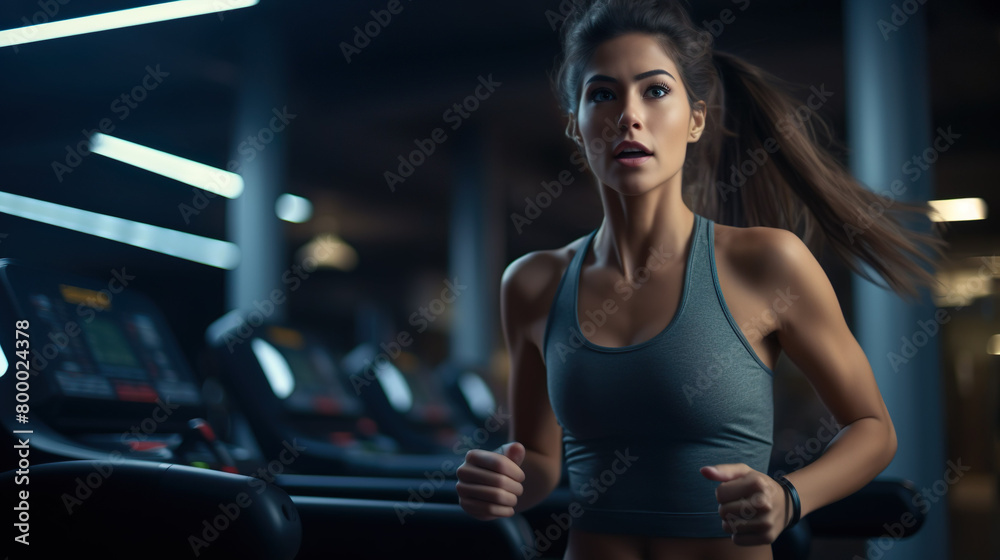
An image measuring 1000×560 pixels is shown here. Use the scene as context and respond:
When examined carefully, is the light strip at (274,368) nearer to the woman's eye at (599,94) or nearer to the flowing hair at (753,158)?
the flowing hair at (753,158)

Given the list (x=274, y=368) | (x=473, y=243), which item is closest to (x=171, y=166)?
(x=473, y=243)

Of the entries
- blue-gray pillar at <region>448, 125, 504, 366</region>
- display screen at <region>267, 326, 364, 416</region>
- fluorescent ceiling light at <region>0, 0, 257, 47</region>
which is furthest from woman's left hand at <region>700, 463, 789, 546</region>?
blue-gray pillar at <region>448, 125, 504, 366</region>

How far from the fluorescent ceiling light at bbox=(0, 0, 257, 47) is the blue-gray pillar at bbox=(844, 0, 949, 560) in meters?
3.44

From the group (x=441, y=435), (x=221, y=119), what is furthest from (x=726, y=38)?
(x=221, y=119)

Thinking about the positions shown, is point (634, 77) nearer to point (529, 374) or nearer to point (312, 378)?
point (529, 374)

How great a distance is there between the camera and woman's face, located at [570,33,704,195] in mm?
1042

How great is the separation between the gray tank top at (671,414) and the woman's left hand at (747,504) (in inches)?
5.3

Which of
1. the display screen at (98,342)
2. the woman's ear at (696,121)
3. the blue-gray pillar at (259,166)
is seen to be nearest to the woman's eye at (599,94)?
the woman's ear at (696,121)

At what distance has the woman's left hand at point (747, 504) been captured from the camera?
832 millimetres

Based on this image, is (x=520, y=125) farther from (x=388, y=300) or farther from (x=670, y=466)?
(x=388, y=300)

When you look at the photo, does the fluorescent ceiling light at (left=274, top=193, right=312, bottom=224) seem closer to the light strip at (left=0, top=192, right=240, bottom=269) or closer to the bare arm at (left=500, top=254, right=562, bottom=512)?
the light strip at (left=0, top=192, right=240, bottom=269)

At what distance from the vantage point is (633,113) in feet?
3.40

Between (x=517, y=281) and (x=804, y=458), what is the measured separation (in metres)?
1.15

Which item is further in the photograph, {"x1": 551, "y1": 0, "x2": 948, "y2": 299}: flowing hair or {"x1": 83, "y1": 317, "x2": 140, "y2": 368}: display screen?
{"x1": 83, "y1": 317, "x2": 140, "y2": 368}: display screen
